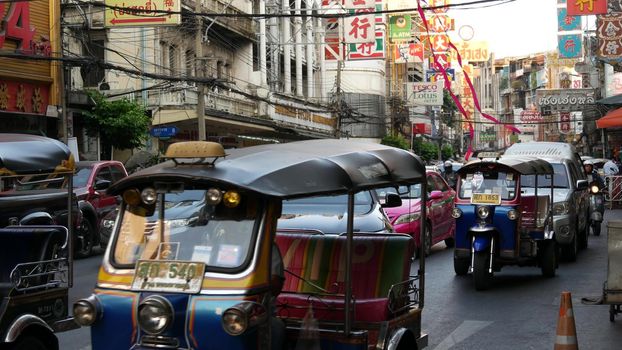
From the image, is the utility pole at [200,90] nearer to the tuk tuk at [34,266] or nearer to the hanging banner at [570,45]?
the tuk tuk at [34,266]

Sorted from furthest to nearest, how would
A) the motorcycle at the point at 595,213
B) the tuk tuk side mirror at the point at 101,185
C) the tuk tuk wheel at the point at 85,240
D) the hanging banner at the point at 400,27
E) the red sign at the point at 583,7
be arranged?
1. the hanging banner at the point at 400,27
2. the red sign at the point at 583,7
3. the motorcycle at the point at 595,213
4. the tuk tuk side mirror at the point at 101,185
5. the tuk tuk wheel at the point at 85,240

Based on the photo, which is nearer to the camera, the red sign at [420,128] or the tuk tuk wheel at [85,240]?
the tuk tuk wheel at [85,240]

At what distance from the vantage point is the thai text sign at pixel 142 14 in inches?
882

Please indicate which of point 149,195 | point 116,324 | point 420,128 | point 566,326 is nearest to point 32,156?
point 149,195

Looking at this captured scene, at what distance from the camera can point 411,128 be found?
76.8 m

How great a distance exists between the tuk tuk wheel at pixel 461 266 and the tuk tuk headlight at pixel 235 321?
9.21m

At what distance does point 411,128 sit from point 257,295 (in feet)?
239

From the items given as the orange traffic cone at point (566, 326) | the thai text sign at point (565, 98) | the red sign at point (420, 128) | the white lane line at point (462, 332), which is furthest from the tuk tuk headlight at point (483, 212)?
the red sign at point (420, 128)

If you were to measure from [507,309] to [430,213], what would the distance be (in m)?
5.65

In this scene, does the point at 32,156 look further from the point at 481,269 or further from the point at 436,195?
the point at 436,195

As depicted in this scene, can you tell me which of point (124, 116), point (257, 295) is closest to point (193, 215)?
point (257, 295)

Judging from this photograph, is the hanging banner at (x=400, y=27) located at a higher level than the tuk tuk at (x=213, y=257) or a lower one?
higher

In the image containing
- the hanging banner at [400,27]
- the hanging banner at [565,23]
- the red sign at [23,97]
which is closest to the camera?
the red sign at [23,97]

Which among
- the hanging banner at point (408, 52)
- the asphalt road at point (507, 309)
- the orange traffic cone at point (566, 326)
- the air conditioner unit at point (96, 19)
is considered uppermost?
the hanging banner at point (408, 52)
